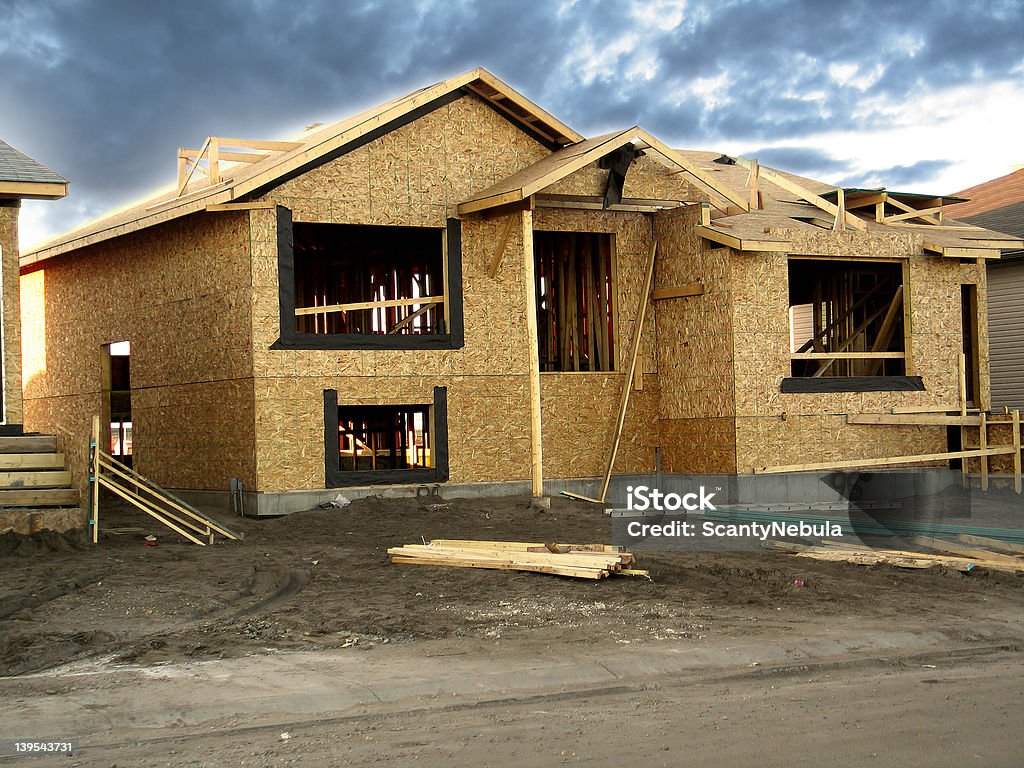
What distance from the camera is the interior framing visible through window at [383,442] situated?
62.5 ft

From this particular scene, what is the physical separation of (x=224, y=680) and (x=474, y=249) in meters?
12.8

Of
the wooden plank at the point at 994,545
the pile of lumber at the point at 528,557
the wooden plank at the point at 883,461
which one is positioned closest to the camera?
the pile of lumber at the point at 528,557

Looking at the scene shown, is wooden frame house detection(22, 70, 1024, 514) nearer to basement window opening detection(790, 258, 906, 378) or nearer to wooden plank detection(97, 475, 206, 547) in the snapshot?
basement window opening detection(790, 258, 906, 378)

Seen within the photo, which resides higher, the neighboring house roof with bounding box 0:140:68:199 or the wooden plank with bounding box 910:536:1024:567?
the neighboring house roof with bounding box 0:140:68:199

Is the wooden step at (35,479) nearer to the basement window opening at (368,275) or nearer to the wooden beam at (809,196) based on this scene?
the basement window opening at (368,275)

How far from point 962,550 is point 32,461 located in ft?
38.3

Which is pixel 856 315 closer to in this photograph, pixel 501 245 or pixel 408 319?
pixel 501 245

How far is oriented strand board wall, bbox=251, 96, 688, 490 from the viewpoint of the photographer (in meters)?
18.7

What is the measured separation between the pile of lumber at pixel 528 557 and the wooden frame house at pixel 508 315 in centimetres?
569

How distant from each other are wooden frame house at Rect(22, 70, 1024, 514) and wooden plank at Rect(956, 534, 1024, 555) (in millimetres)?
5272

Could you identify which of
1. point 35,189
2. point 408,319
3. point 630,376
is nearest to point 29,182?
point 35,189

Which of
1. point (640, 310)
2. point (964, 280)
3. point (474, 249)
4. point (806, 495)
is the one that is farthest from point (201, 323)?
point (964, 280)

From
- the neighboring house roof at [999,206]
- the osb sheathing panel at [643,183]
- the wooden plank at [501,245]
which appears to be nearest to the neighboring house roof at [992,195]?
the neighboring house roof at [999,206]

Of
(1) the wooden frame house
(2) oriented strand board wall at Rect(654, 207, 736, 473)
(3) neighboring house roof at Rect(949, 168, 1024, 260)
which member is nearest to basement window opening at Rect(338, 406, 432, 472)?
(1) the wooden frame house
